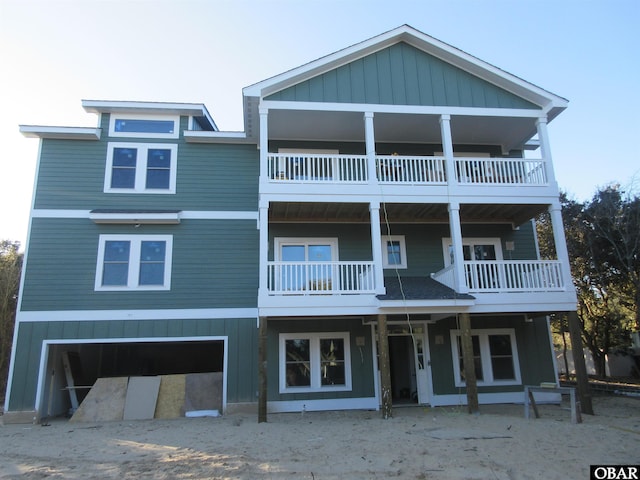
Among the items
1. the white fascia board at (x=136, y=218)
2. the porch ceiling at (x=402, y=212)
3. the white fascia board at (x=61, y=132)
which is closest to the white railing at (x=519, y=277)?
the porch ceiling at (x=402, y=212)

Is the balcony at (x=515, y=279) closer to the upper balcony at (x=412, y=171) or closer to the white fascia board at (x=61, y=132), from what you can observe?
the upper balcony at (x=412, y=171)

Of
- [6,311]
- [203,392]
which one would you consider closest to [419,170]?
[203,392]

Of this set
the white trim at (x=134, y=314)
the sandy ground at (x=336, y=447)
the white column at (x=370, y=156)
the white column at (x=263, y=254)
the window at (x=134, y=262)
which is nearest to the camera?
the sandy ground at (x=336, y=447)

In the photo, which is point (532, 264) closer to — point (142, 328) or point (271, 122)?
point (271, 122)

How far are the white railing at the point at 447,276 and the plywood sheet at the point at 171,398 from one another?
25.1ft

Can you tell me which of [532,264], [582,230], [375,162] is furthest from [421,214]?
[582,230]

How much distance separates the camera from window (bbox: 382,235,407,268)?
1373 centimetres

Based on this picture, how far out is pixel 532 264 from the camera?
1259 cm

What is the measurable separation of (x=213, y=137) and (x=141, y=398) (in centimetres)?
765

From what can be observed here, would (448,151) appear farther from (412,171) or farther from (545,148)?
(545,148)

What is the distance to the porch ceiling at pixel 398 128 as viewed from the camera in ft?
42.8

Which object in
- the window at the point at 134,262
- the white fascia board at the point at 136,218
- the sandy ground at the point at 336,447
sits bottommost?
the sandy ground at the point at 336,447

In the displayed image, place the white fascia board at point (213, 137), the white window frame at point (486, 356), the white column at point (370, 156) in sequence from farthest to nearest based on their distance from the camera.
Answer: the white fascia board at point (213, 137), the white window frame at point (486, 356), the white column at point (370, 156)

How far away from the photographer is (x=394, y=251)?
13852 mm
